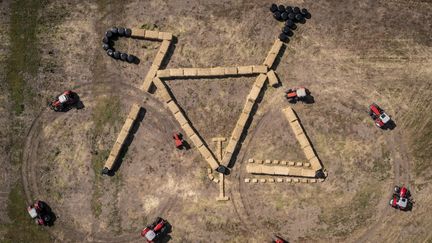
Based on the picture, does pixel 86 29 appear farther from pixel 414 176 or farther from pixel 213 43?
pixel 414 176

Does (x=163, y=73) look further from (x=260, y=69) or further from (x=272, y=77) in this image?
(x=272, y=77)

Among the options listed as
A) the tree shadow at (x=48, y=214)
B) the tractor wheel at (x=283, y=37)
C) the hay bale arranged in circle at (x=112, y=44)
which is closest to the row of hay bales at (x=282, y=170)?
the tractor wheel at (x=283, y=37)

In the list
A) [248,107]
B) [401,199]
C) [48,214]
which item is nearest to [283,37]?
[248,107]

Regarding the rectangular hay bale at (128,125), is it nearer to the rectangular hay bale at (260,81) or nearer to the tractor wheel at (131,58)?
the tractor wheel at (131,58)

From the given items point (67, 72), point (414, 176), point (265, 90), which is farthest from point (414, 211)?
point (67, 72)

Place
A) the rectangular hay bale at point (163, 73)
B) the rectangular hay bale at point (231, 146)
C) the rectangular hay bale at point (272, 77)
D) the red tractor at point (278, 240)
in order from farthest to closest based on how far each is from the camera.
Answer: the rectangular hay bale at point (163, 73) < the rectangular hay bale at point (272, 77) < the rectangular hay bale at point (231, 146) < the red tractor at point (278, 240)
